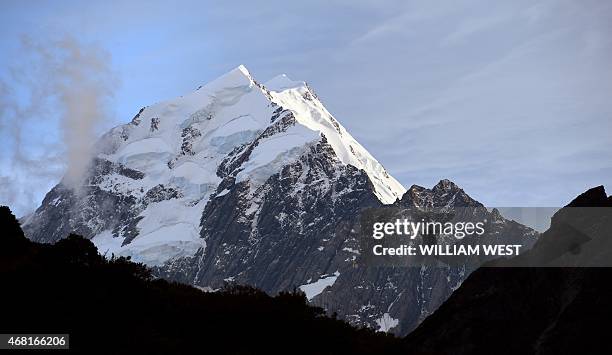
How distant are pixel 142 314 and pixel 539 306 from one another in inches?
431

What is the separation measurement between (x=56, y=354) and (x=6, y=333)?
1.27 m

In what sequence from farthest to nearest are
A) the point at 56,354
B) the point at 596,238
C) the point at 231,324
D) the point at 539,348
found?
1. the point at 596,238
2. the point at 539,348
3. the point at 231,324
4. the point at 56,354

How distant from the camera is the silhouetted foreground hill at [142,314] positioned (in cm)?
1967

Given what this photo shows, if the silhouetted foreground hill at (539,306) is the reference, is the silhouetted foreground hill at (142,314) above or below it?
below

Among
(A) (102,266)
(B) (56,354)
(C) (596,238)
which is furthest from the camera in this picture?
(C) (596,238)

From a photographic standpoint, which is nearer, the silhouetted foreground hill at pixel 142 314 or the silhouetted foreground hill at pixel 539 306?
the silhouetted foreground hill at pixel 142 314

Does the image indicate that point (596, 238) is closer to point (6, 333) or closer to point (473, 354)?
point (473, 354)

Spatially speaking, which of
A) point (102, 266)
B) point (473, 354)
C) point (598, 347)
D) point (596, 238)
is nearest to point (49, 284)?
point (102, 266)

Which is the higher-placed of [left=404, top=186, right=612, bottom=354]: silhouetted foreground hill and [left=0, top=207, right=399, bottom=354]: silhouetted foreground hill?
[left=404, top=186, right=612, bottom=354]: silhouetted foreground hill

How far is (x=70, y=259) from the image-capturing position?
76.2ft

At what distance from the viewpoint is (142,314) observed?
21.2m

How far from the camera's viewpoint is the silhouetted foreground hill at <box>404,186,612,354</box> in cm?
2389

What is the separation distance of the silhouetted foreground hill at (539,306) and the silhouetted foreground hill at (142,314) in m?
2.72

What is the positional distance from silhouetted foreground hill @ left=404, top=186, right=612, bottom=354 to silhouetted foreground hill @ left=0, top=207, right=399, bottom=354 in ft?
8.93
